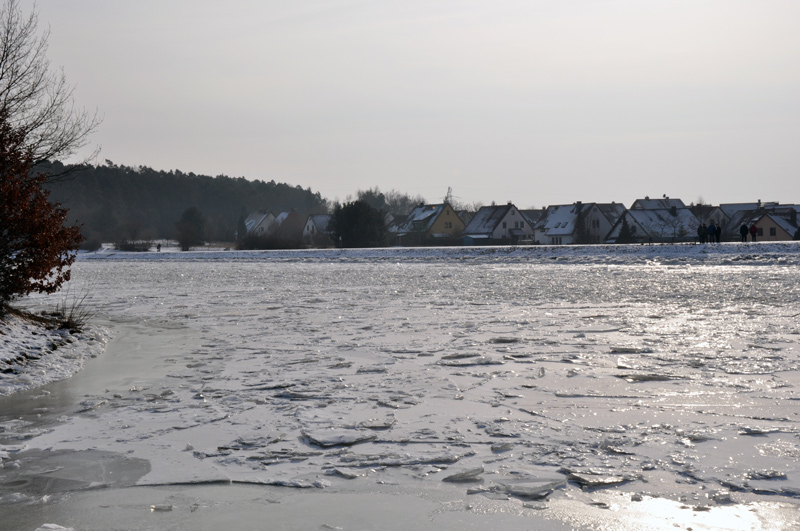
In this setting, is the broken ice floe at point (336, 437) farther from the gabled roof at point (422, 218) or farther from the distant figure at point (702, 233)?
the gabled roof at point (422, 218)

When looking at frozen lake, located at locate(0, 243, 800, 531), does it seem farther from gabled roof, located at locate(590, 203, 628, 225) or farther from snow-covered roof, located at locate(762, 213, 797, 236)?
gabled roof, located at locate(590, 203, 628, 225)

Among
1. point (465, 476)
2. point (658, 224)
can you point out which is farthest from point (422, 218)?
point (465, 476)

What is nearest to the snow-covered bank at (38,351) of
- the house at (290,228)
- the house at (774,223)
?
the house at (290,228)

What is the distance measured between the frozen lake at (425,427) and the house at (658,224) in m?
63.4

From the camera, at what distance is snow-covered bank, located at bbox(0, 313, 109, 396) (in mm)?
7398

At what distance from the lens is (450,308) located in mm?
13781

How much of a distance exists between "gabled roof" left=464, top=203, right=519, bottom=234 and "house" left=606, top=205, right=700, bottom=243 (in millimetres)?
14222

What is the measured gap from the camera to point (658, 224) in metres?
75.2

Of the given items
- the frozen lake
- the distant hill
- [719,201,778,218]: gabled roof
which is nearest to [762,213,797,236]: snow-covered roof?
[719,201,778,218]: gabled roof

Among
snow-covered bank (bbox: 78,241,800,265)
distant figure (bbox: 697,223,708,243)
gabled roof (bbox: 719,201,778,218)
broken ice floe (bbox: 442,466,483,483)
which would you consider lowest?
broken ice floe (bbox: 442,466,483,483)

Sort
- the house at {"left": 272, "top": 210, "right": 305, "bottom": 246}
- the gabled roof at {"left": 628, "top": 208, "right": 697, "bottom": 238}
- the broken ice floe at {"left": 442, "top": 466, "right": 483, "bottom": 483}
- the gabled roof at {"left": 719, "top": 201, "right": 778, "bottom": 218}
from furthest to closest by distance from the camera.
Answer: the gabled roof at {"left": 719, "top": 201, "right": 778, "bottom": 218} → the gabled roof at {"left": 628, "top": 208, "right": 697, "bottom": 238} → the house at {"left": 272, "top": 210, "right": 305, "bottom": 246} → the broken ice floe at {"left": 442, "top": 466, "right": 483, "bottom": 483}

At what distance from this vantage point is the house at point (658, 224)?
236ft

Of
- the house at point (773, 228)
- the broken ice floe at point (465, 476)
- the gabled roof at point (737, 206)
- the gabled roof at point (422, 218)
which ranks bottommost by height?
the broken ice floe at point (465, 476)

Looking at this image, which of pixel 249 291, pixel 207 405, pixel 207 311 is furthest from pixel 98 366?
pixel 249 291
